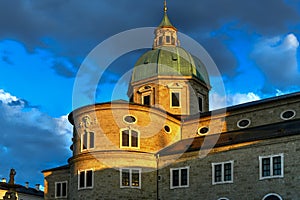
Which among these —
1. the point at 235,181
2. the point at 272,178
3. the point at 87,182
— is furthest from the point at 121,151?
the point at 272,178

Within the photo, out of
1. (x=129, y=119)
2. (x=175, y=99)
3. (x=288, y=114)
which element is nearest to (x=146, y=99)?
(x=175, y=99)

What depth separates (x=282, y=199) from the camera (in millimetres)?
35094

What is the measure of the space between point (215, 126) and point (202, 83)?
34.6ft

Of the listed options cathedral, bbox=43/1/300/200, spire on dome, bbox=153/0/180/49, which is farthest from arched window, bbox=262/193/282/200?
spire on dome, bbox=153/0/180/49

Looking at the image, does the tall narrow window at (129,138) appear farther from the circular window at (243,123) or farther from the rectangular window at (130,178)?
the circular window at (243,123)

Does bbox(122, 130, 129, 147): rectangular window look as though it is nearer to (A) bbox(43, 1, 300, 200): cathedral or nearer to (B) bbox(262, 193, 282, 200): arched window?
(A) bbox(43, 1, 300, 200): cathedral

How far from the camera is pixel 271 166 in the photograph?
1423 inches

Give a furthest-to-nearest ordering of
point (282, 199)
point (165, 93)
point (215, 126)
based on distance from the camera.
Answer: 1. point (165, 93)
2. point (215, 126)
3. point (282, 199)

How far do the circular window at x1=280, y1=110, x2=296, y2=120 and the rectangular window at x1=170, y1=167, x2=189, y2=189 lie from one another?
9.38 metres

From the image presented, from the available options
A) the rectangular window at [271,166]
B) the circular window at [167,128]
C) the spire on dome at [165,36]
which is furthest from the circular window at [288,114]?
the spire on dome at [165,36]

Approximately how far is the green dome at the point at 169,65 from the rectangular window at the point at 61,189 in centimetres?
1402

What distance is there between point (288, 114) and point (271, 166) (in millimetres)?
8045

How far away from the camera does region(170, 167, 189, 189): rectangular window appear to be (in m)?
41.1

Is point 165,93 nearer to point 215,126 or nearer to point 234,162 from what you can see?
point 215,126
